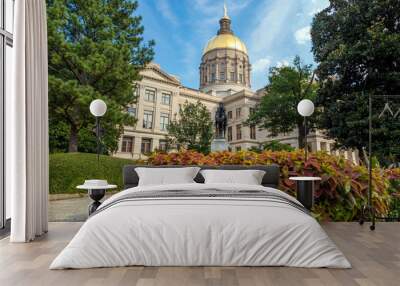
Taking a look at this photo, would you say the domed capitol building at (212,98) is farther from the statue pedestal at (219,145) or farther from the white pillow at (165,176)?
the white pillow at (165,176)

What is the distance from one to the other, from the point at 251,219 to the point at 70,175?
19.1 ft

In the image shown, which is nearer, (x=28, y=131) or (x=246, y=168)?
(x=28, y=131)

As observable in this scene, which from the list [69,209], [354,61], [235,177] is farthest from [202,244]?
[354,61]

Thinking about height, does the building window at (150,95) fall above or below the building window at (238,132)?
above

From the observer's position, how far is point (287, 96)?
1270cm

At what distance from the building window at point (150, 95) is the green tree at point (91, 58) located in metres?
6.80

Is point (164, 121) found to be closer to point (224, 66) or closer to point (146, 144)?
point (146, 144)

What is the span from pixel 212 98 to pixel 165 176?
1532cm

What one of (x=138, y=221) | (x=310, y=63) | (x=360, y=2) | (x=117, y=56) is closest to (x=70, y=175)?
(x=117, y=56)

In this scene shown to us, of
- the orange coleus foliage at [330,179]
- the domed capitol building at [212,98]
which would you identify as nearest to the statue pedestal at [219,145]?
the orange coleus foliage at [330,179]

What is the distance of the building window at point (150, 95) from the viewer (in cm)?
1672

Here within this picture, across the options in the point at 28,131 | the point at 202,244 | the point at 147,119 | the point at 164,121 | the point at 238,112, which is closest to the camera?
the point at 202,244

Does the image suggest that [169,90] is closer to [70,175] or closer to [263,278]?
[70,175]

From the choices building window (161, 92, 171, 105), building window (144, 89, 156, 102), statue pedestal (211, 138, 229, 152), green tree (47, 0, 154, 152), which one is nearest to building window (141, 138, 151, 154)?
Result: building window (144, 89, 156, 102)
